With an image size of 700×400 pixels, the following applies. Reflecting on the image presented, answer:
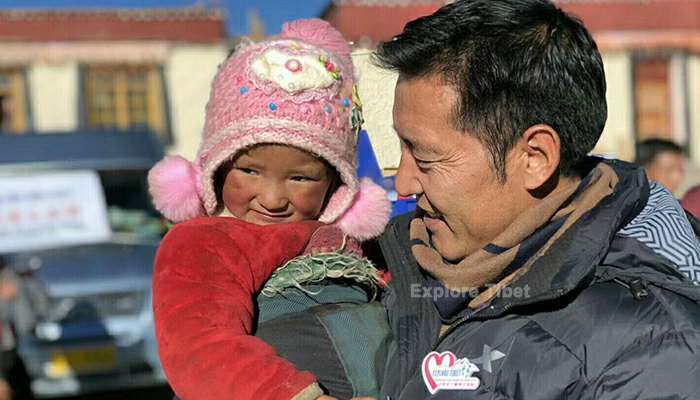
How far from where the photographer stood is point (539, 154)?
5.62ft

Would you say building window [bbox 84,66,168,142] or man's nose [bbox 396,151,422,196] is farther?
building window [bbox 84,66,168,142]

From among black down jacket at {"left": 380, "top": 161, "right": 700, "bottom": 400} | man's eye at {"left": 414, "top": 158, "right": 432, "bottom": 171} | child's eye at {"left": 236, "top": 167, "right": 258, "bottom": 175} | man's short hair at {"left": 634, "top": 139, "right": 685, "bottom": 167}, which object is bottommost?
man's short hair at {"left": 634, "top": 139, "right": 685, "bottom": 167}

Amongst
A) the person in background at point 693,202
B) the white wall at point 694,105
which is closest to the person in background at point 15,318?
the person in background at point 693,202

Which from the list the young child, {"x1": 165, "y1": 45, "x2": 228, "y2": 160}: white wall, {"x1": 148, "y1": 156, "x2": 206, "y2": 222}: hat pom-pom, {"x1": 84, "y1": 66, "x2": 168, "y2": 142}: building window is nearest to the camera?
the young child

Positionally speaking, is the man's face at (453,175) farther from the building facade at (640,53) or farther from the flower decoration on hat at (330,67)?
the building facade at (640,53)

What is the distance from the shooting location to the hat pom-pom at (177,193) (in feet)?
7.22

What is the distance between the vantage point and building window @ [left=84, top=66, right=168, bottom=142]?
2033 centimetres

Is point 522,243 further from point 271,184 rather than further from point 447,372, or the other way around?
point 271,184

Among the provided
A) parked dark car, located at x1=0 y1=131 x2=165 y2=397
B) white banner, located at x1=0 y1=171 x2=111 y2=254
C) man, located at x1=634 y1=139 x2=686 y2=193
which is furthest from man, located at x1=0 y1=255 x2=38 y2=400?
man, located at x1=634 y1=139 x2=686 y2=193

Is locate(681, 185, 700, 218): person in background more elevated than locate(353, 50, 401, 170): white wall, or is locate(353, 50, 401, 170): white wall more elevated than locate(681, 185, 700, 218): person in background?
locate(353, 50, 401, 170): white wall

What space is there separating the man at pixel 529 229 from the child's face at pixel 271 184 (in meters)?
0.37

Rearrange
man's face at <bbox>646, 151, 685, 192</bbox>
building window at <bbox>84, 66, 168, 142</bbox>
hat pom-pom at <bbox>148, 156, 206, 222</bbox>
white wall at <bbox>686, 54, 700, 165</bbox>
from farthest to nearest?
white wall at <bbox>686, 54, 700, 165</bbox>, building window at <bbox>84, 66, 168, 142</bbox>, man's face at <bbox>646, 151, 685, 192</bbox>, hat pom-pom at <bbox>148, 156, 206, 222</bbox>

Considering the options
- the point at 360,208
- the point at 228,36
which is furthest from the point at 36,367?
the point at 228,36

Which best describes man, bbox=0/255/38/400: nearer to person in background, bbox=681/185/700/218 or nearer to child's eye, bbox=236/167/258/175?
person in background, bbox=681/185/700/218
